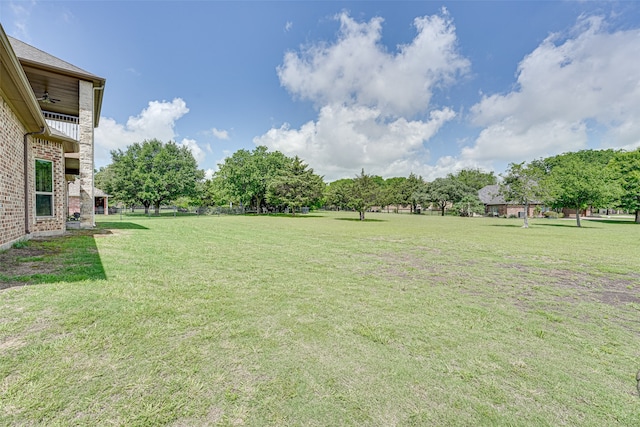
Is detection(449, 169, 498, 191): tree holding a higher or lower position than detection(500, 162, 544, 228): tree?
higher

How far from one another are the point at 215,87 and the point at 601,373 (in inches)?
1056

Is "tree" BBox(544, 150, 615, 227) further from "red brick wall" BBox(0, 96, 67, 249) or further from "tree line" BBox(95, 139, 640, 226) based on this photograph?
"red brick wall" BBox(0, 96, 67, 249)

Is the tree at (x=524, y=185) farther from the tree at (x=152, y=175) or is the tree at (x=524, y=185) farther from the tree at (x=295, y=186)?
the tree at (x=152, y=175)

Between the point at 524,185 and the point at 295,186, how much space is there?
24.2 meters

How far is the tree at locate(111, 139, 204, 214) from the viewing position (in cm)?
3388

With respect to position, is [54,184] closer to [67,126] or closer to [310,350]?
[67,126]

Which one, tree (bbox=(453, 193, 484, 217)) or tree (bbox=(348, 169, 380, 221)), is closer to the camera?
tree (bbox=(348, 169, 380, 221))

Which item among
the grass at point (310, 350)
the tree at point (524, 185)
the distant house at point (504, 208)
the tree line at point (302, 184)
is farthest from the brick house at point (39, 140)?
the distant house at point (504, 208)

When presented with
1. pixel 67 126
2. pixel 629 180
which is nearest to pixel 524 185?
pixel 629 180

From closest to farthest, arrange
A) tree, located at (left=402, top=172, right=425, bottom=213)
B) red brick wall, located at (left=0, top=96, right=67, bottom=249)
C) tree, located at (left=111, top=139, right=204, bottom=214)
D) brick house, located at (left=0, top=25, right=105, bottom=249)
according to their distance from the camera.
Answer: brick house, located at (left=0, top=25, right=105, bottom=249) < red brick wall, located at (left=0, top=96, right=67, bottom=249) < tree, located at (left=111, top=139, right=204, bottom=214) < tree, located at (left=402, top=172, right=425, bottom=213)

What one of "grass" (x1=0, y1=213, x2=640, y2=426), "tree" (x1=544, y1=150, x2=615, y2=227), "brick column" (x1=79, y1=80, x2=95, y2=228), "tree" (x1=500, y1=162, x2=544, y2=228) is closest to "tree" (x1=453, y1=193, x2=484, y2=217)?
"tree" (x1=544, y1=150, x2=615, y2=227)

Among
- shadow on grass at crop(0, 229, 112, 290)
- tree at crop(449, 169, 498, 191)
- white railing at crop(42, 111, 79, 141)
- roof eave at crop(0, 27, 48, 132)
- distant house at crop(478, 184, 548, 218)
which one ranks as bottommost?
shadow on grass at crop(0, 229, 112, 290)

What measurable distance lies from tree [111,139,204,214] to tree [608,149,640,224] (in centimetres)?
4758

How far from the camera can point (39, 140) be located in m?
9.41
